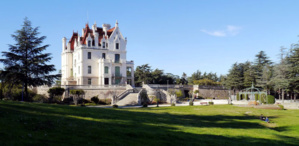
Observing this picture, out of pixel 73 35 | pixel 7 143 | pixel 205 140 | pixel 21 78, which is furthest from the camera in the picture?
pixel 73 35

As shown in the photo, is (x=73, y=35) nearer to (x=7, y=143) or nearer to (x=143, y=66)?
(x=143, y=66)

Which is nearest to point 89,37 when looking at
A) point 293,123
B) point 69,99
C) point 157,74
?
point 69,99

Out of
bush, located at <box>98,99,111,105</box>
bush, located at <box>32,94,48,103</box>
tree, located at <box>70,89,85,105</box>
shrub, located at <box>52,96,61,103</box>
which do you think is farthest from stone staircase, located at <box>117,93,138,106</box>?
bush, located at <box>32,94,48,103</box>

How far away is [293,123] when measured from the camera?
2969 centimetres

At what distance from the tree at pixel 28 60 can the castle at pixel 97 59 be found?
18.0 m

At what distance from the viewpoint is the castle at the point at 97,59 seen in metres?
65.1

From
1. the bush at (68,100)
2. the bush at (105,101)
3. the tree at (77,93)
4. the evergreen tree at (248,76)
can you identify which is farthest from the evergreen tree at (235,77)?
the bush at (68,100)

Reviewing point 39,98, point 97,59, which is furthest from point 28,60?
point 97,59

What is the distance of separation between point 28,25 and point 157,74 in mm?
57357

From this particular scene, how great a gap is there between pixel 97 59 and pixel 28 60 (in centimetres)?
2248

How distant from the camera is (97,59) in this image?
217ft

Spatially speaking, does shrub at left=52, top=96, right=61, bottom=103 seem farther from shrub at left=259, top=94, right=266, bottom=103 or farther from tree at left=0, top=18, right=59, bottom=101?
shrub at left=259, top=94, right=266, bottom=103

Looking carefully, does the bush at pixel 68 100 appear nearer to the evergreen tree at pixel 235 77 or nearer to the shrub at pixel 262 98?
the shrub at pixel 262 98

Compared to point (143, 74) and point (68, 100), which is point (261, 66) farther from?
point (68, 100)
